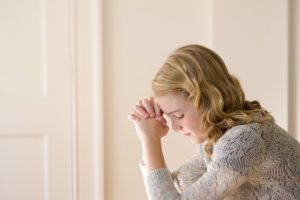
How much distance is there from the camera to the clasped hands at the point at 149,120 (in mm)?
1125

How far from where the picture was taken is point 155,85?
3.71 ft

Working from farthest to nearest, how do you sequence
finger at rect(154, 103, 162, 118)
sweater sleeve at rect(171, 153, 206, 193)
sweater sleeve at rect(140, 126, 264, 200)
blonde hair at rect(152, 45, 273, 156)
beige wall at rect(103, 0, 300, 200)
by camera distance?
beige wall at rect(103, 0, 300, 200), sweater sleeve at rect(171, 153, 206, 193), finger at rect(154, 103, 162, 118), blonde hair at rect(152, 45, 273, 156), sweater sleeve at rect(140, 126, 264, 200)

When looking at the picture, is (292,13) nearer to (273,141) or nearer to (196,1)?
(196,1)

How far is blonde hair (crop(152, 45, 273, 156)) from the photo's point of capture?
1.04 meters

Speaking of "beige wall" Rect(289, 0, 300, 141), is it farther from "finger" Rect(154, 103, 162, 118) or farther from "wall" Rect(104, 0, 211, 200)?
"finger" Rect(154, 103, 162, 118)


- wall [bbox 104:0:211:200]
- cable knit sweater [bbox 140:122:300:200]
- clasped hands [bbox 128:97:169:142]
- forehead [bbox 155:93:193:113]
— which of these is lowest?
cable knit sweater [bbox 140:122:300:200]

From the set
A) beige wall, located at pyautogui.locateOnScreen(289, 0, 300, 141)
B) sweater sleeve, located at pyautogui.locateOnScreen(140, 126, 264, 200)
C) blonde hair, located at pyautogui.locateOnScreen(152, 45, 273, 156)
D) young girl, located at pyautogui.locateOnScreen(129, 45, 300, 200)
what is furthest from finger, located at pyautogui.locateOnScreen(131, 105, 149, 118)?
beige wall, located at pyautogui.locateOnScreen(289, 0, 300, 141)

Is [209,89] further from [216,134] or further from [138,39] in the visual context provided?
A: [138,39]

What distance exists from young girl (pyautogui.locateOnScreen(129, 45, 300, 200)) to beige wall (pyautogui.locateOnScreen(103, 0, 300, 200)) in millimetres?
838
